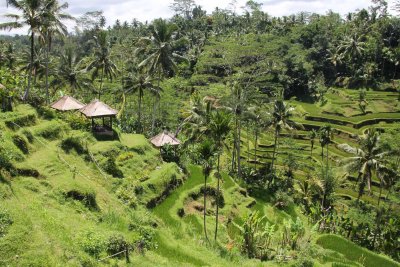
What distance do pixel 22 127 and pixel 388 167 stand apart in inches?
1319

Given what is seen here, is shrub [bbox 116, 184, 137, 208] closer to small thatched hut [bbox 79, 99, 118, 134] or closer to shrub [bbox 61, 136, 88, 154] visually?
shrub [bbox 61, 136, 88, 154]

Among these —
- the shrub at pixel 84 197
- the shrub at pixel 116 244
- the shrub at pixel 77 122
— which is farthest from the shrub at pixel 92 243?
the shrub at pixel 77 122

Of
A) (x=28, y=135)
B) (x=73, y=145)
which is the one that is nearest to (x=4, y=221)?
(x=28, y=135)

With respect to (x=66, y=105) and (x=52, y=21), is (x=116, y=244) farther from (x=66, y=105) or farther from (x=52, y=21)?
(x=52, y=21)

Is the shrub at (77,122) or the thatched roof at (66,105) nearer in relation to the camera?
the shrub at (77,122)

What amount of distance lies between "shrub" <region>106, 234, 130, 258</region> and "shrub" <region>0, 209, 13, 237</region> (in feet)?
13.5

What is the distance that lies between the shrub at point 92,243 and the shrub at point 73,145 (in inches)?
488

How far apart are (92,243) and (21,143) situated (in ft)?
36.5

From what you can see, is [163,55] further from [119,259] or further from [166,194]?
[119,259]

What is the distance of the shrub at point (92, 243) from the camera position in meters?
15.2

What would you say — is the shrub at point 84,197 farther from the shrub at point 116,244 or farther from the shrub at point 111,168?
the shrub at point 111,168

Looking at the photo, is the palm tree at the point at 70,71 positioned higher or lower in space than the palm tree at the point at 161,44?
lower

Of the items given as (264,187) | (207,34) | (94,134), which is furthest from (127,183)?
(207,34)

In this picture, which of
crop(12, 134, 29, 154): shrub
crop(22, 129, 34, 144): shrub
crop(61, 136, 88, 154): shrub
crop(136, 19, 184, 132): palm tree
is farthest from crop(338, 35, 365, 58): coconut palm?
crop(12, 134, 29, 154): shrub
